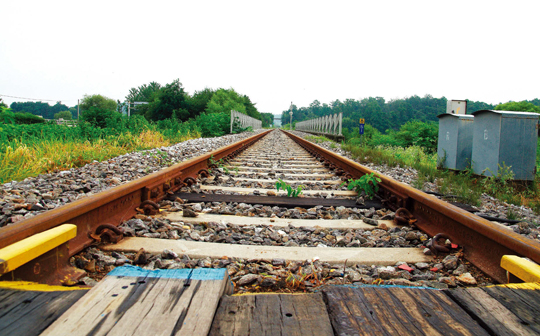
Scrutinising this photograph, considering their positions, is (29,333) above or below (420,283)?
above

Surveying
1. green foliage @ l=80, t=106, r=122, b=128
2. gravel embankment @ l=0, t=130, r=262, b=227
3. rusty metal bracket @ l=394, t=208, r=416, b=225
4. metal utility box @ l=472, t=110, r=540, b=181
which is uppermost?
green foliage @ l=80, t=106, r=122, b=128

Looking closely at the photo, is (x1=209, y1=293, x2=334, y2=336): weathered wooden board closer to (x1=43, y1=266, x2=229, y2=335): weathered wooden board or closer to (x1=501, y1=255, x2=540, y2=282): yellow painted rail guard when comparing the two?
(x1=43, y1=266, x2=229, y2=335): weathered wooden board

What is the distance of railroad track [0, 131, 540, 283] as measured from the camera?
5.27ft

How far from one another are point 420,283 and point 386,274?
17 centimetres

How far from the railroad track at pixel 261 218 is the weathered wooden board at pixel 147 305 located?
1.52 ft

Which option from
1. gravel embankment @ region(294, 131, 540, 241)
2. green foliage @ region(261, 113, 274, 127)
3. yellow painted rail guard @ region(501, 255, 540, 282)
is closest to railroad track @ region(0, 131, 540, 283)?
yellow painted rail guard @ region(501, 255, 540, 282)

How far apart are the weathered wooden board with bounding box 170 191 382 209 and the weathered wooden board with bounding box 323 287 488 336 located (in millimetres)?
2031

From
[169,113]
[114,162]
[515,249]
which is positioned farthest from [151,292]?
[169,113]

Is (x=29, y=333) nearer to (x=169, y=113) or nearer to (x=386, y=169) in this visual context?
(x=386, y=169)

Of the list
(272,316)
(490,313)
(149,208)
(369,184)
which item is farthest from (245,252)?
(369,184)

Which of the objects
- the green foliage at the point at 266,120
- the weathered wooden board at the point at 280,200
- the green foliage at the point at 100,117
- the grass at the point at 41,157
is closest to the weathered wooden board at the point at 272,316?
the weathered wooden board at the point at 280,200

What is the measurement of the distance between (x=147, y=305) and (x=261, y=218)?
1.77 m

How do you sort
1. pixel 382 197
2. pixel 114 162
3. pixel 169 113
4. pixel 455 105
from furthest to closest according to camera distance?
pixel 169 113, pixel 455 105, pixel 114 162, pixel 382 197

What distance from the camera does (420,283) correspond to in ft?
5.49
